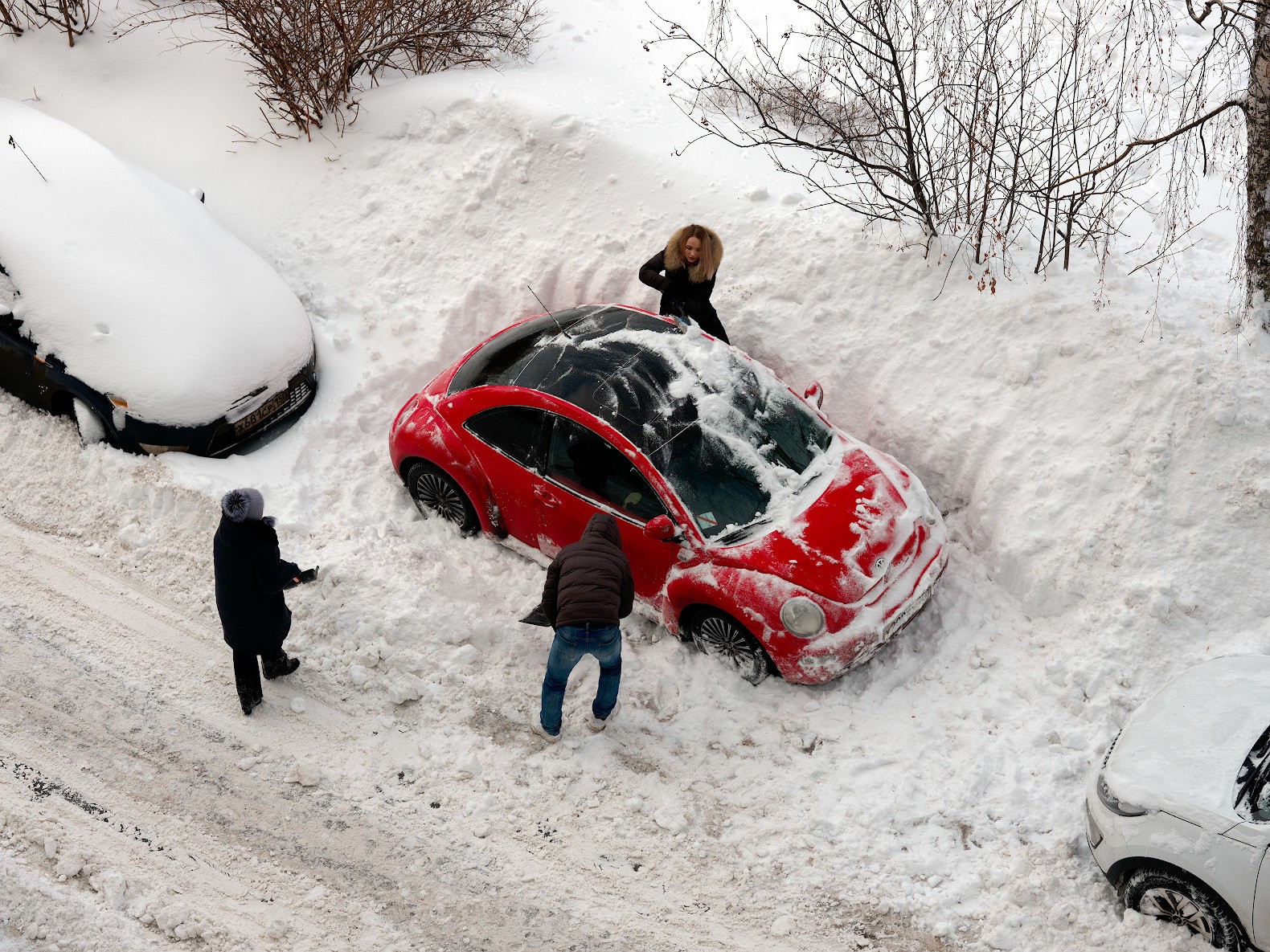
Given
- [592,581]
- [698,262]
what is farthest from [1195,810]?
[698,262]

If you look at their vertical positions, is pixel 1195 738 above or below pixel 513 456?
above

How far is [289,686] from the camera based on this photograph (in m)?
6.11

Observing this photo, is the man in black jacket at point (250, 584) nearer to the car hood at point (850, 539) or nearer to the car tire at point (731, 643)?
the car tire at point (731, 643)

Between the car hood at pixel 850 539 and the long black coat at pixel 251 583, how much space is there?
8.89ft

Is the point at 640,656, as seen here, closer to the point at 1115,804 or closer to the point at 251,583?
the point at 251,583

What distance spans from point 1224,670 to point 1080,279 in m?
3.37

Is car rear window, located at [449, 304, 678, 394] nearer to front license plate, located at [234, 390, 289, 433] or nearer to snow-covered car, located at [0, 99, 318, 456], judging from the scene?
front license plate, located at [234, 390, 289, 433]

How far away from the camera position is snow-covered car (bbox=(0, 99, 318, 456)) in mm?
7000

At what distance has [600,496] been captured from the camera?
6176mm

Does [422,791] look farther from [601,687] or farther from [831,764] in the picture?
[831,764]

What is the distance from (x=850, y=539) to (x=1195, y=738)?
6.95ft

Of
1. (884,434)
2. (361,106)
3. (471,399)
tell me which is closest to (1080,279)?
(884,434)

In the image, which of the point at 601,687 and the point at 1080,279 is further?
the point at 1080,279

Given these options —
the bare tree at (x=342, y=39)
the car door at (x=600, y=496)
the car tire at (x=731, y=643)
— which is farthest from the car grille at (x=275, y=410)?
the car tire at (x=731, y=643)
